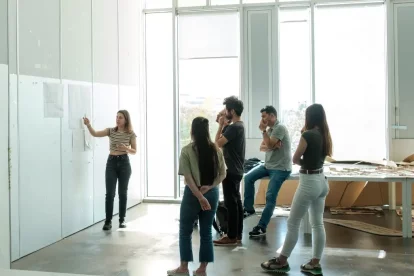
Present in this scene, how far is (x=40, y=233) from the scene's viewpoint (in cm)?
550

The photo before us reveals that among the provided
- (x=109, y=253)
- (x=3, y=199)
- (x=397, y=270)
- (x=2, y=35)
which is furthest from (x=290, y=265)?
(x=2, y=35)

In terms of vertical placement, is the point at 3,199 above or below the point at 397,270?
above

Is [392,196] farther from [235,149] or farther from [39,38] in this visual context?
[39,38]

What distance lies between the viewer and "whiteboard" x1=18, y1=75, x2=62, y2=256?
5199mm

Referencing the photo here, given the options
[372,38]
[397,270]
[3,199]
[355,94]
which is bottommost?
[397,270]

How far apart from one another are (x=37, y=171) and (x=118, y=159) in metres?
1.23

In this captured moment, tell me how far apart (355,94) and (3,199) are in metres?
6.00

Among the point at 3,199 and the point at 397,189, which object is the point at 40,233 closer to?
the point at 3,199

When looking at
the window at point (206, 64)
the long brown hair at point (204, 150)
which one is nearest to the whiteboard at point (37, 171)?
the long brown hair at point (204, 150)

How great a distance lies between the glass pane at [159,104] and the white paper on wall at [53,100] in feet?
9.58

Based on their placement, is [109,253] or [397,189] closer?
[109,253]

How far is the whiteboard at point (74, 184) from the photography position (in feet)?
19.7

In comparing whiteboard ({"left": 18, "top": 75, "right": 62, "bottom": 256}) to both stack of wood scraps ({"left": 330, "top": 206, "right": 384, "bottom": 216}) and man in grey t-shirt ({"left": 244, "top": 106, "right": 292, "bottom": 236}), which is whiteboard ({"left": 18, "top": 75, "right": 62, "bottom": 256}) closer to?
man in grey t-shirt ({"left": 244, "top": 106, "right": 292, "bottom": 236})

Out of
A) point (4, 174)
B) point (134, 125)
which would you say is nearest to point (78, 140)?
point (134, 125)
